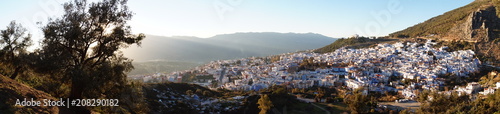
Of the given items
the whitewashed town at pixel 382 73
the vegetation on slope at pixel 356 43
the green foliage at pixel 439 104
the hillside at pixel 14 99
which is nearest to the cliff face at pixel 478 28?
the whitewashed town at pixel 382 73

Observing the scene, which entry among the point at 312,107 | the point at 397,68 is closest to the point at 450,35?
the point at 397,68

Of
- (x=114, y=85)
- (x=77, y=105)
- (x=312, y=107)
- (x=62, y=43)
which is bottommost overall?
(x=312, y=107)

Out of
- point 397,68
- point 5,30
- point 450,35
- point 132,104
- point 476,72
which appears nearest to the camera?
point 132,104

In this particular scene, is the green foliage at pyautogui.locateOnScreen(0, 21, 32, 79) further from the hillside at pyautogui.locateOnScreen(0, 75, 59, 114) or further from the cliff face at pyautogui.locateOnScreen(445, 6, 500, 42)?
the cliff face at pyautogui.locateOnScreen(445, 6, 500, 42)

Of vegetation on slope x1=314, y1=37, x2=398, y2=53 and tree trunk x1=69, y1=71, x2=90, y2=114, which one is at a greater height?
vegetation on slope x1=314, y1=37, x2=398, y2=53

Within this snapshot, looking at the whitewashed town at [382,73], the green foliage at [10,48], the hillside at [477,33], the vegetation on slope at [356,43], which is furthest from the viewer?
the vegetation on slope at [356,43]

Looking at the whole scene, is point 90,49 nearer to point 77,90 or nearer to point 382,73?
point 77,90

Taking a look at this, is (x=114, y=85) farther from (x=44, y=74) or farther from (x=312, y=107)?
(x=312, y=107)

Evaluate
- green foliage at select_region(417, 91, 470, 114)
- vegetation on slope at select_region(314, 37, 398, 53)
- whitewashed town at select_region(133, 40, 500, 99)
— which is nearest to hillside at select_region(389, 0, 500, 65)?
whitewashed town at select_region(133, 40, 500, 99)

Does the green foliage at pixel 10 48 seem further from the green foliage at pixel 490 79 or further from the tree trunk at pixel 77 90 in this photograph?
the green foliage at pixel 490 79
